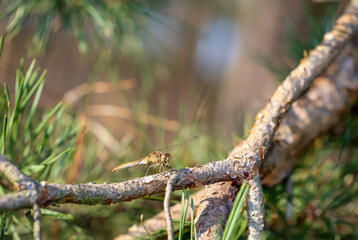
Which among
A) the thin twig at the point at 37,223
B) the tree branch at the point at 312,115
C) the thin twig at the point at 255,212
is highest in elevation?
the tree branch at the point at 312,115

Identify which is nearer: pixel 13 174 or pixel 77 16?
pixel 13 174

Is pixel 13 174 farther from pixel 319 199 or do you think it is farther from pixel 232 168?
pixel 319 199

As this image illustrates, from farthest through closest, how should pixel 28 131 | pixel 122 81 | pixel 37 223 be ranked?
pixel 122 81
pixel 28 131
pixel 37 223

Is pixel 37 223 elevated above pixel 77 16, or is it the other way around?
pixel 77 16

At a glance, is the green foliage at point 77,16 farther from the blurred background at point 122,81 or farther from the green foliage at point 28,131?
the green foliage at point 28,131

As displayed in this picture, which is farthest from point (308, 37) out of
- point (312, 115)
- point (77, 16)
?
point (77, 16)

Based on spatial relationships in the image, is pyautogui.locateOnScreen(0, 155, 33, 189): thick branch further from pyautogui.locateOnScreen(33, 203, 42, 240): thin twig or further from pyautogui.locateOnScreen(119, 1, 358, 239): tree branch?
pyautogui.locateOnScreen(119, 1, 358, 239): tree branch

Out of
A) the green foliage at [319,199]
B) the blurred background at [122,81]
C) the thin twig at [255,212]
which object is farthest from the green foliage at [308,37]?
the thin twig at [255,212]

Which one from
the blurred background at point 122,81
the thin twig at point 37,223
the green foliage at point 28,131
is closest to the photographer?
the thin twig at point 37,223

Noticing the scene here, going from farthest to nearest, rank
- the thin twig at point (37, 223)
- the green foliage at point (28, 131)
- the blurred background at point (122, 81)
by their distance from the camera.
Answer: the blurred background at point (122, 81)
the green foliage at point (28, 131)
the thin twig at point (37, 223)
